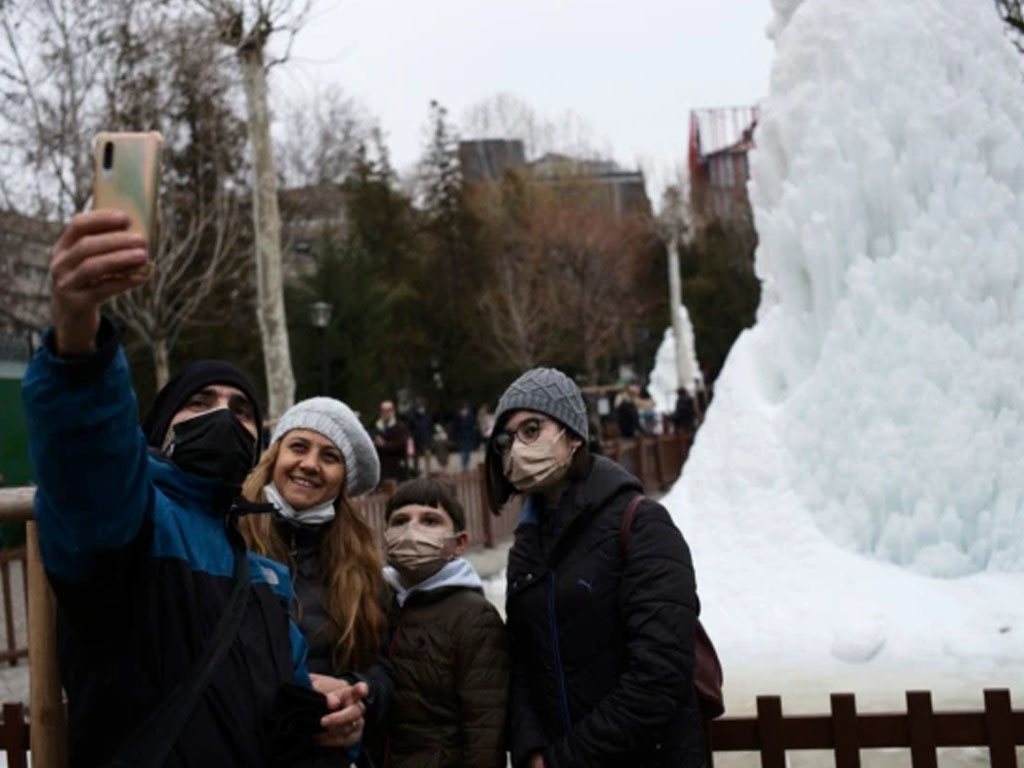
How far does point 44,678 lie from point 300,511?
2.93ft

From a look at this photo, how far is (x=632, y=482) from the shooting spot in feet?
10.1

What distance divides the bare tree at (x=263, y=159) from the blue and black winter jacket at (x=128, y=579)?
1362cm

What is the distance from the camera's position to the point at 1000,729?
3.28 metres

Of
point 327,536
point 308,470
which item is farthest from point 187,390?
point 327,536

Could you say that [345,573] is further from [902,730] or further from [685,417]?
[685,417]

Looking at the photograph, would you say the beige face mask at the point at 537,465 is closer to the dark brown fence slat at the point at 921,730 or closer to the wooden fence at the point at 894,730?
the wooden fence at the point at 894,730

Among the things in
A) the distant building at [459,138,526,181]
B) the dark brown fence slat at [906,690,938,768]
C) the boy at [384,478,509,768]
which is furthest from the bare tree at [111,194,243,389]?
the distant building at [459,138,526,181]

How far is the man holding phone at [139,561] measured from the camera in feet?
5.33

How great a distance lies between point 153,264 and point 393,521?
1.89 meters

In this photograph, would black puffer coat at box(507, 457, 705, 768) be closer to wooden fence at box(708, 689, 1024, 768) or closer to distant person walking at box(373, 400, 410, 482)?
wooden fence at box(708, 689, 1024, 768)

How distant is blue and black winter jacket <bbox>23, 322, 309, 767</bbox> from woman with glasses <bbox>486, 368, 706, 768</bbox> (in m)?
0.90

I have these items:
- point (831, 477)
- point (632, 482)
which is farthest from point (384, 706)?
point (831, 477)

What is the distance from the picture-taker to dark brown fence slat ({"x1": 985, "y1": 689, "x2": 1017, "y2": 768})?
3264 millimetres

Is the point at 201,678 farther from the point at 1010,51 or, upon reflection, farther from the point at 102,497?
the point at 1010,51
